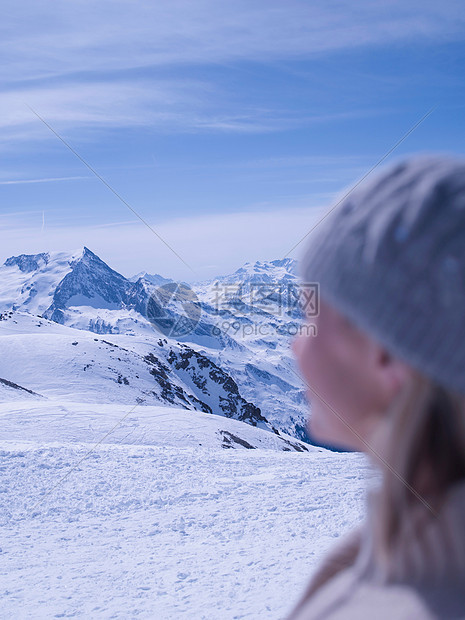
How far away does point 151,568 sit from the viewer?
8.32 meters

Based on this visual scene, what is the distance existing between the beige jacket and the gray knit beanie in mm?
220

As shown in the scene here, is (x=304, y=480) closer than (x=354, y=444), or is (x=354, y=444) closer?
(x=354, y=444)

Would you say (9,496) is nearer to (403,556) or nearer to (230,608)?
(230,608)

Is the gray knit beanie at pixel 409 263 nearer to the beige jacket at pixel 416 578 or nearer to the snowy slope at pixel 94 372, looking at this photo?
the beige jacket at pixel 416 578

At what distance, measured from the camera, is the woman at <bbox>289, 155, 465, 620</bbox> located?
2.65ft

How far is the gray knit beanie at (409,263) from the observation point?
0.82 metres

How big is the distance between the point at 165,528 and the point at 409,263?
34.4 ft

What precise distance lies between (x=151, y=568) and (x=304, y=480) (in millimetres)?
5933

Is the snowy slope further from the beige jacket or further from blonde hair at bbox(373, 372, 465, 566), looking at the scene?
blonde hair at bbox(373, 372, 465, 566)

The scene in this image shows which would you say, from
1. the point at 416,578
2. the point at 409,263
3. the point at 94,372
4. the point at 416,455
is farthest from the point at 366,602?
the point at 94,372

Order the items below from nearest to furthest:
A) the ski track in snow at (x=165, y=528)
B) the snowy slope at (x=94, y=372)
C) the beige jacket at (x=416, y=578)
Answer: the beige jacket at (x=416, y=578) → the ski track in snow at (x=165, y=528) → the snowy slope at (x=94, y=372)

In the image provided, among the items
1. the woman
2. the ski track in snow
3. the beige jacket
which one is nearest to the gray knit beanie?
the woman

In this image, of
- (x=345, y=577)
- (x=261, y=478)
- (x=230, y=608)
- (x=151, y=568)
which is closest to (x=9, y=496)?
(x=151, y=568)

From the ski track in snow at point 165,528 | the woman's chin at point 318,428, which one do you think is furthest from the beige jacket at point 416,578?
the ski track in snow at point 165,528
